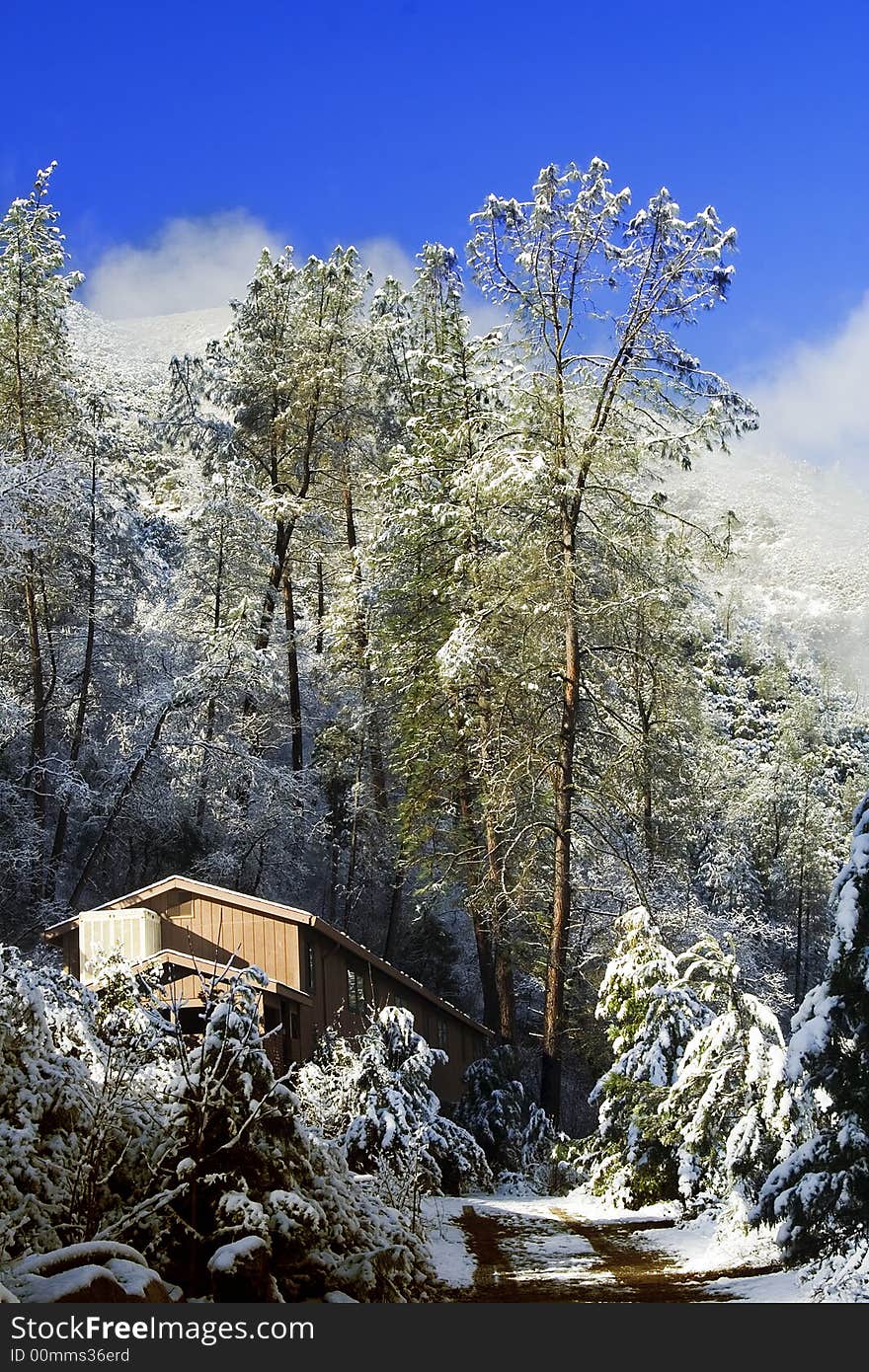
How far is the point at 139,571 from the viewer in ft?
99.4

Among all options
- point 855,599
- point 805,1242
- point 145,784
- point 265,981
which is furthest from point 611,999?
point 855,599

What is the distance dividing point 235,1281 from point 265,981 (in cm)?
255

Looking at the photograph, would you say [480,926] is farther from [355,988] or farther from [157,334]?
[157,334]

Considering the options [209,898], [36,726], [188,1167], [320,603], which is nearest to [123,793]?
[36,726]

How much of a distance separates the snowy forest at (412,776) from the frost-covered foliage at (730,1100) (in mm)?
Answer: 48

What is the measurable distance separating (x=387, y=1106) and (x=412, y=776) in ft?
39.2

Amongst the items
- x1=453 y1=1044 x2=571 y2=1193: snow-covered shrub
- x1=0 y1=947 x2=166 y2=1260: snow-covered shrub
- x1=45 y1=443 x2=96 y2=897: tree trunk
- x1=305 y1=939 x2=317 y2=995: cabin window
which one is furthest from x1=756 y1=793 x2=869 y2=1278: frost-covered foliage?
x1=45 y1=443 x2=96 y2=897: tree trunk

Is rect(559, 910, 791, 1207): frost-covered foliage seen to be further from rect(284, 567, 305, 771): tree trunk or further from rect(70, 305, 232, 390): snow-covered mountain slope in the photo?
rect(70, 305, 232, 390): snow-covered mountain slope

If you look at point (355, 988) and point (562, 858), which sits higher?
point (562, 858)

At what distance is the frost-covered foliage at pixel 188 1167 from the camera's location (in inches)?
248

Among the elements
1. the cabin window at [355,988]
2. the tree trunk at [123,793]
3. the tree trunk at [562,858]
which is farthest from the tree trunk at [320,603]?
the tree trunk at [562,858]

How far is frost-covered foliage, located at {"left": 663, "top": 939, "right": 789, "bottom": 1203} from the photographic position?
9.54m

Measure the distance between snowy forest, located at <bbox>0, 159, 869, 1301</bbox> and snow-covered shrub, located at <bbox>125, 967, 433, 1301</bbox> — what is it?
26mm

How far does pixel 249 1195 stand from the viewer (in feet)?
22.3
